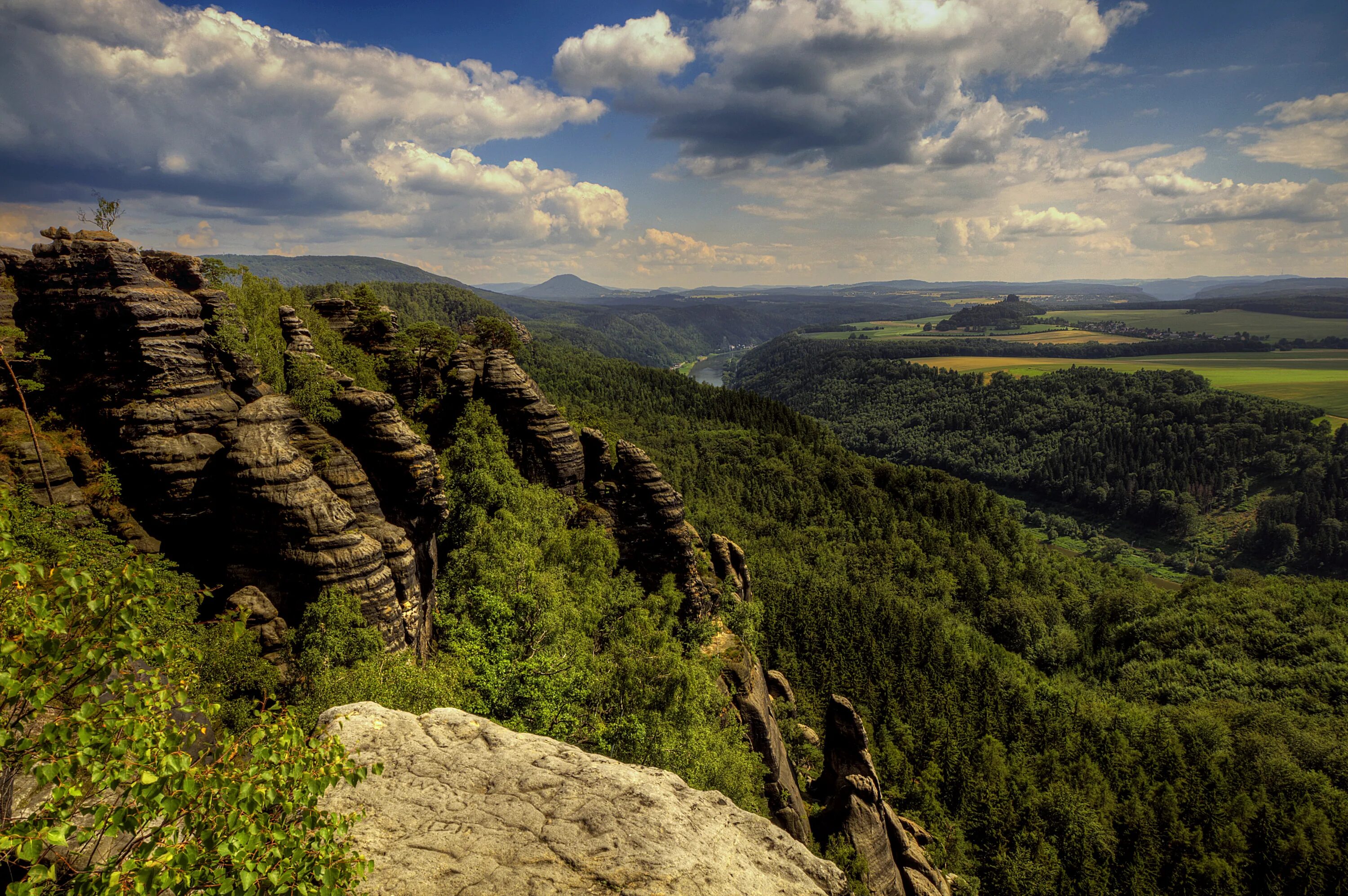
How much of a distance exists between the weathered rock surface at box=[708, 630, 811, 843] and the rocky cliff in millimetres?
24304

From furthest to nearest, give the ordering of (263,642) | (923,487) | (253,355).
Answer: (923,487), (253,355), (263,642)

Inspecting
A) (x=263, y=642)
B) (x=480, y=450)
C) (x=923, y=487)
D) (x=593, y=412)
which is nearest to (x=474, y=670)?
(x=263, y=642)

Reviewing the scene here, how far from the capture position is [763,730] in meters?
43.4

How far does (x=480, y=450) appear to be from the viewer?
1877 inches

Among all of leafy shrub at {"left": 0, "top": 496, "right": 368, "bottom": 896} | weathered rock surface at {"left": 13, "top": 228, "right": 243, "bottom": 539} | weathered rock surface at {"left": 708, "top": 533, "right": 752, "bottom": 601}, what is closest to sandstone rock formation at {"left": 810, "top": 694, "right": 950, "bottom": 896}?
weathered rock surface at {"left": 708, "top": 533, "right": 752, "bottom": 601}

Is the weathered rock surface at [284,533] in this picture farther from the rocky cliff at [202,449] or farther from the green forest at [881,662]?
the green forest at [881,662]

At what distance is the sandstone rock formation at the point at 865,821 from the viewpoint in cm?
4106

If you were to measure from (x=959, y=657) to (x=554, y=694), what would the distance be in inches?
3014

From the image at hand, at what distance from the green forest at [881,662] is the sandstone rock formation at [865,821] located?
27.6 ft

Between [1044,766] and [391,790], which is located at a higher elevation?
[391,790]

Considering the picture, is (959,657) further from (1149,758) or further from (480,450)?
(480,450)

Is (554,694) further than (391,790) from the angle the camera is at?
Yes

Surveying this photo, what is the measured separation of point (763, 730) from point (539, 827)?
114 feet

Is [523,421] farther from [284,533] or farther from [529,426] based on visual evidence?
[284,533]
